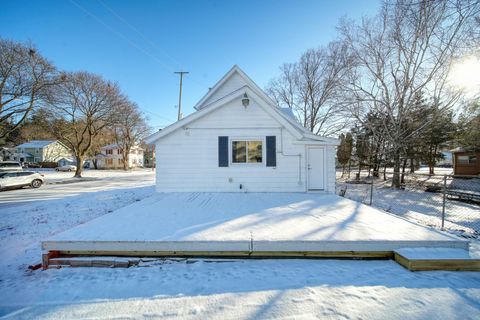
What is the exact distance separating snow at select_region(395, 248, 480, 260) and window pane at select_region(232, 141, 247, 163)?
5.57m

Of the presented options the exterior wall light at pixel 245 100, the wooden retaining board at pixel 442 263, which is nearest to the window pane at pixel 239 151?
the exterior wall light at pixel 245 100

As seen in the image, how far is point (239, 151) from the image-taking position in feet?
26.6

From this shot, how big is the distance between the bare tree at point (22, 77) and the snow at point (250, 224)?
55.8ft

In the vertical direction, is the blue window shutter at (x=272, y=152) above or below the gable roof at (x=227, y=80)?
below

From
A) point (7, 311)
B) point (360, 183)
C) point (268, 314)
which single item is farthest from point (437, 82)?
point (7, 311)

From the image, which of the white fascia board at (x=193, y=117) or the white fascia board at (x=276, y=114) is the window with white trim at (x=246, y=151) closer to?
the white fascia board at (x=276, y=114)

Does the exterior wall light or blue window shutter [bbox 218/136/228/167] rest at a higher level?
the exterior wall light

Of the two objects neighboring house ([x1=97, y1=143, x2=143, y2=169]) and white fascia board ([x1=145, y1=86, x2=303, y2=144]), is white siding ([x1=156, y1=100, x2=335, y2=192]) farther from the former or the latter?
neighboring house ([x1=97, y1=143, x2=143, y2=169])

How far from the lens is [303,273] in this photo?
302 centimetres

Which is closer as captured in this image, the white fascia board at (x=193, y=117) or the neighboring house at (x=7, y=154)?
the white fascia board at (x=193, y=117)

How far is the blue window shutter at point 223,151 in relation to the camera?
800 centimetres

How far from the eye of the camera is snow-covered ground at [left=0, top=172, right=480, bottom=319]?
2.27m

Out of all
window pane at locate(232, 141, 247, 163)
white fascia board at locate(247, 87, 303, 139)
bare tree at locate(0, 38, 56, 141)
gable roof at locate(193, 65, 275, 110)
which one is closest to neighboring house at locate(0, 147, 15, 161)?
bare tree at locate(0, 38, 56, 141)

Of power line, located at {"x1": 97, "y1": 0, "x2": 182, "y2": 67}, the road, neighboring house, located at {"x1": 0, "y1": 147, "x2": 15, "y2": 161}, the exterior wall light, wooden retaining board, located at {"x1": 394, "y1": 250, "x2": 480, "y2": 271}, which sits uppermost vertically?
power line, located at {"x1": 97, "y1": 0, "x2": 182, "y2": 67}
